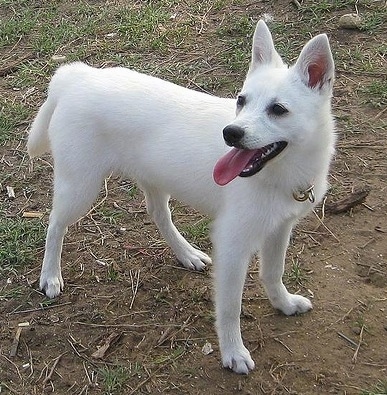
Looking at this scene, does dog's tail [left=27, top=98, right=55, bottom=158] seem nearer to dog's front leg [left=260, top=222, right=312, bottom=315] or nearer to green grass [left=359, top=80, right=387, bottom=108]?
dog's front leg [left=260, top=222, right=312, bottom=315]

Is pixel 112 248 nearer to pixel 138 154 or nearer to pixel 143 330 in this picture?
pixel 143 330

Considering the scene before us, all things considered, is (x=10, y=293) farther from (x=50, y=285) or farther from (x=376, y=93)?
(x=376, y=93)

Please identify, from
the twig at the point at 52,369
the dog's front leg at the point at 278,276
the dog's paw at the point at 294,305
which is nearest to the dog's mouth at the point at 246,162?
the dog's front leg at the point at 278,276

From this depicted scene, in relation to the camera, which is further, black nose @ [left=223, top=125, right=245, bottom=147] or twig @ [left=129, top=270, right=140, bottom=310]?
twig @ [left=129, top=270, right=140, bottom=310]

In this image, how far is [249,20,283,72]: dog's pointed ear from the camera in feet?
9.59

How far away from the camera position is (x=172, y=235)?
374 cm

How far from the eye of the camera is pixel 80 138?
3.21 metres

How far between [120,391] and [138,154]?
109 centimetres

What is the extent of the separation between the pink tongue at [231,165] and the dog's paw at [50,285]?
1.33m

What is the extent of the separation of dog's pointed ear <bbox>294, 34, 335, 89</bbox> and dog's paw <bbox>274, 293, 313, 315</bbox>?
1140mm

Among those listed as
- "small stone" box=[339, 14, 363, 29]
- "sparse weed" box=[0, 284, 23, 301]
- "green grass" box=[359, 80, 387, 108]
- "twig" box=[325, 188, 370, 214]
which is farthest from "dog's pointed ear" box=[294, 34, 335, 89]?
"small stone" box=[339, 14, 363, 29]

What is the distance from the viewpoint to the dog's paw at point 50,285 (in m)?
3.59

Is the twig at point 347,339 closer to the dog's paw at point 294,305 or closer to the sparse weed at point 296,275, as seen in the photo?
the dog's paw at point 294,305

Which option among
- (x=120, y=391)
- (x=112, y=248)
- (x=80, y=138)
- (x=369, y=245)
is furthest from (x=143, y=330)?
(x=369, y=245)
